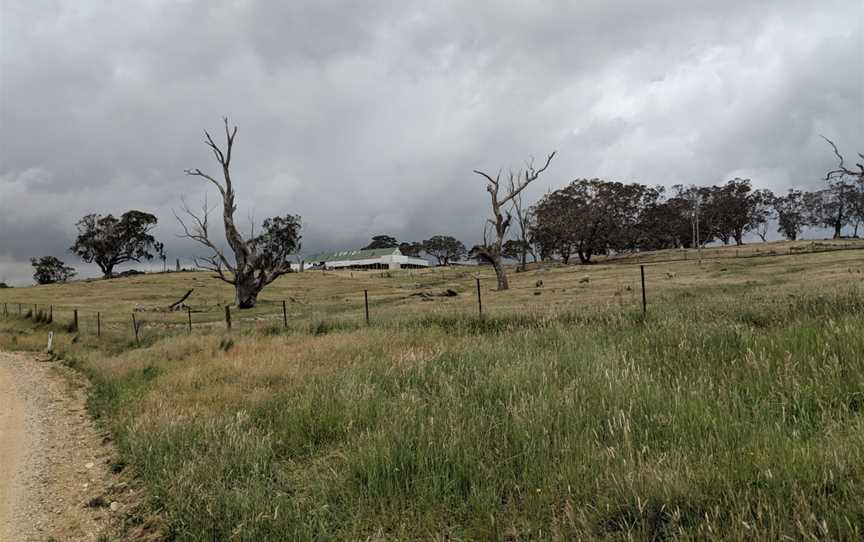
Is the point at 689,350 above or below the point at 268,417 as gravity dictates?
above

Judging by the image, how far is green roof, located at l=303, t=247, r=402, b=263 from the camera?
5300 inches

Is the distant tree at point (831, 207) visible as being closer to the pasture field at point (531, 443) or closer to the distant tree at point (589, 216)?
the distant tree at point (589, 216)

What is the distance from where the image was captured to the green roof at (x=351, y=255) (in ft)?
442

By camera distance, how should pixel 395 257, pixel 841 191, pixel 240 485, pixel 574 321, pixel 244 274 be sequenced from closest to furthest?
pixel 240 485
pixel 574 321
pixel 244 274
pixel 841 191
pixel 395 257

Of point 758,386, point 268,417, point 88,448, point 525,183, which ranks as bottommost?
point 88,448

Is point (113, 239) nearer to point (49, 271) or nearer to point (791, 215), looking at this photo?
point (49, 271)

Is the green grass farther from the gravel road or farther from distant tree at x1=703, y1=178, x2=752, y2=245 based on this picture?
distant tree at x1=703, y1=178, x2=752, y2=245

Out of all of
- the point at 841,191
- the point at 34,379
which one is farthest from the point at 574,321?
the point at 841,191

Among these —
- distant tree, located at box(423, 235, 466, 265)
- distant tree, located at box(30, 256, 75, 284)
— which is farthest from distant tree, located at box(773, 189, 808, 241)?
distant tree, located at box(30, 256, 75, 284)

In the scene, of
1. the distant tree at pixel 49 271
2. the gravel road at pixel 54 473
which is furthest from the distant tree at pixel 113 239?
the gravel road at pixel 54 473

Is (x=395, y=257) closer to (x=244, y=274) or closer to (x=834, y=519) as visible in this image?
(x=244, y=274)

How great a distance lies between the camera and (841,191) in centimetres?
9381

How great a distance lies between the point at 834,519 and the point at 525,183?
43.0 metres

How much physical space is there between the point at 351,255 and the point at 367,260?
982 centimetres
